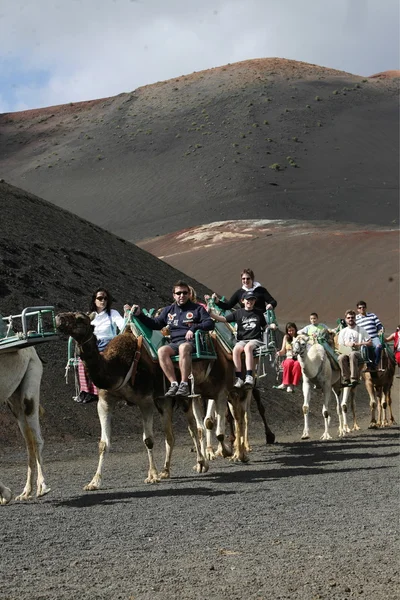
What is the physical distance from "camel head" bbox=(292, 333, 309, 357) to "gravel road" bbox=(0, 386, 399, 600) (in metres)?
5.84

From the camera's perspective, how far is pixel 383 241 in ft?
247

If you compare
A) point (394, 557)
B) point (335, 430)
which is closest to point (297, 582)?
point (394, 557)

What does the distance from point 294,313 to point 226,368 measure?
47805 millimetres

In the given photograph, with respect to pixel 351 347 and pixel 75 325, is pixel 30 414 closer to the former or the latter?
pixel 75 325

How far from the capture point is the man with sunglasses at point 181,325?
1421 cm

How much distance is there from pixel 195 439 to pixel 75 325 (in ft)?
11.3

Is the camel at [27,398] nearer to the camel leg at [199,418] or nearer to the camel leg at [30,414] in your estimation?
the camel leg at [30,414]

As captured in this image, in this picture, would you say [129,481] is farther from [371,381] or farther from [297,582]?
[371,381]

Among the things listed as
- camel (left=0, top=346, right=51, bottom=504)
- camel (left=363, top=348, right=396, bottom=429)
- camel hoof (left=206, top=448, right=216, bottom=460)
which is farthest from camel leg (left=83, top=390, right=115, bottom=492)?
camel (left=363, top=348, right=396, bottom=429)

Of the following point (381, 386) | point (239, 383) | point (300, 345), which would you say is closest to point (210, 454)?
point (239, 383)

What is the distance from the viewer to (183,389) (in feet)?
45.8

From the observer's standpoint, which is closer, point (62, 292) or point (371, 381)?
point (371, 381)

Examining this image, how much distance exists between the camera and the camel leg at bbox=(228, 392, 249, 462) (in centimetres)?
1623

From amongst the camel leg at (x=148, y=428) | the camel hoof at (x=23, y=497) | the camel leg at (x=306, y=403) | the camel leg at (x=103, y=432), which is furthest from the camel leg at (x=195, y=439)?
the camel leg at (x=306, y=403)
